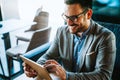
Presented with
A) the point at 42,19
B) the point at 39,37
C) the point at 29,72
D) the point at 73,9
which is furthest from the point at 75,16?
the point at 42,19

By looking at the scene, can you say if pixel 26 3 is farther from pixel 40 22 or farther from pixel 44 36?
pixel 44 36

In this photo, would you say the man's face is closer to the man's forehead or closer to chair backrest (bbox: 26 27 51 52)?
the man's forehead

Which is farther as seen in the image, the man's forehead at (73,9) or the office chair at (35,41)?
the office chair at (35,41)

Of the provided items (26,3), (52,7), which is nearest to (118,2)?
(52,7)

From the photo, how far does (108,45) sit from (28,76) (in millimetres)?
581

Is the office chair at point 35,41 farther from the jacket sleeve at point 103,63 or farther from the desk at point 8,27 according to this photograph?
the jacket sleeve at point 103,63

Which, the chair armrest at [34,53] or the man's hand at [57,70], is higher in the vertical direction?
the man's hand at [57,70]

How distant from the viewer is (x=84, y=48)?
1396mm

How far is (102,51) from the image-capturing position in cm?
129

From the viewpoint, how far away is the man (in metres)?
1.24

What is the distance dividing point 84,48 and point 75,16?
25 centimetres

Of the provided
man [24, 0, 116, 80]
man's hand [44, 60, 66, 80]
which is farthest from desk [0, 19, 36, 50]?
man's hand [44, 60, 66, 80]

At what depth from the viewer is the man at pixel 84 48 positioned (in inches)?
48.8

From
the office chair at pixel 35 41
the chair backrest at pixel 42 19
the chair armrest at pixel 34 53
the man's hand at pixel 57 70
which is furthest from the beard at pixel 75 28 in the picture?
the chair backrest at pixel 42 19
